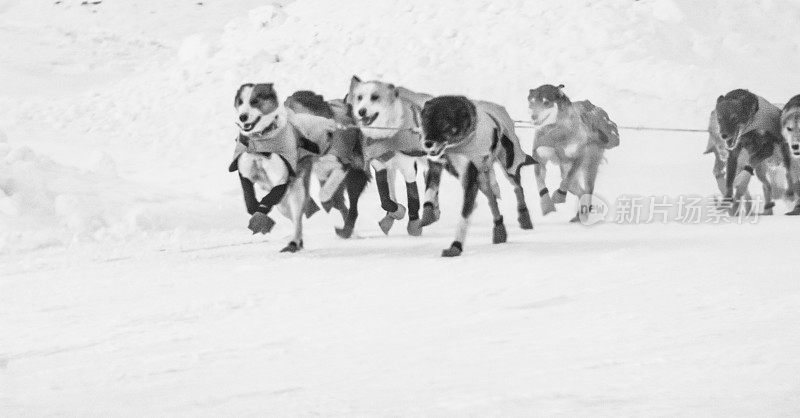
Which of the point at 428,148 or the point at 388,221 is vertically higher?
the point at 428,148

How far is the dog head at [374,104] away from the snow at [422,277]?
986 millimetres

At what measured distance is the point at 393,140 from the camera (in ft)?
33.1

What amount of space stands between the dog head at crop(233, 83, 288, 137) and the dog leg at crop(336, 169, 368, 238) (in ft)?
4.56

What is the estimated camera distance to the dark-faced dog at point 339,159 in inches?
392

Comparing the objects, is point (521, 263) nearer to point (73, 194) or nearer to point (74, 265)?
point (74, 265)

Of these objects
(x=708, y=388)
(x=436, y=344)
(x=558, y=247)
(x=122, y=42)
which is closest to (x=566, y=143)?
(x=558, y=247)

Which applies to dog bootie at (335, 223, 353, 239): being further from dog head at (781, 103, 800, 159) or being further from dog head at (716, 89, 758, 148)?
dog head at (781, 103, 800, 159)

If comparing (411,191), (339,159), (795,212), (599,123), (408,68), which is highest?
(408,68)

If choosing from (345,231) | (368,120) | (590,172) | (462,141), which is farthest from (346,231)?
(590,172)

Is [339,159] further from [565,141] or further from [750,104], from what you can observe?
[750,104]

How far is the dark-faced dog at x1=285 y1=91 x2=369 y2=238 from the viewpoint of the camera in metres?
9.95

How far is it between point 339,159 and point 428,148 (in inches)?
Result: 57.6

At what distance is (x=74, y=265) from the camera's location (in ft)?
29.3

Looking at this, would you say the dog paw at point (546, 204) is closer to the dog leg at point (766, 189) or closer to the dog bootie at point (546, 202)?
the dog bootie at point (546, 202)
